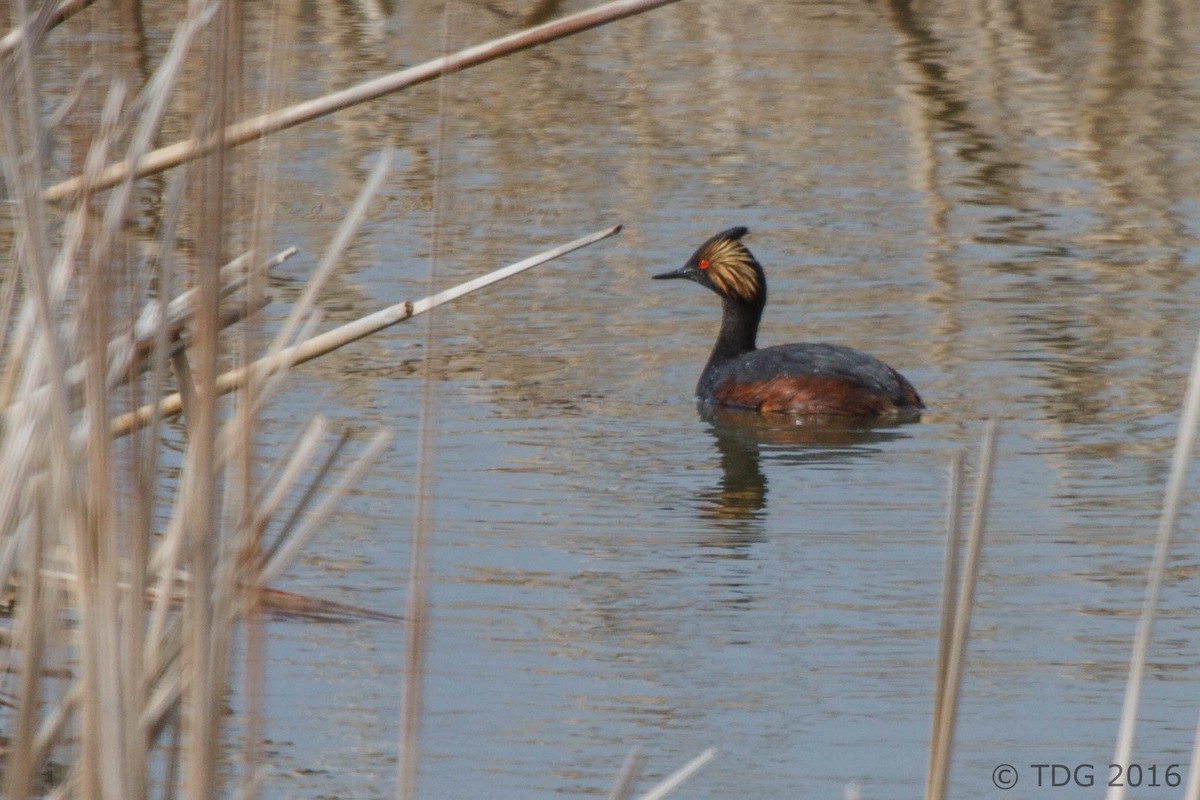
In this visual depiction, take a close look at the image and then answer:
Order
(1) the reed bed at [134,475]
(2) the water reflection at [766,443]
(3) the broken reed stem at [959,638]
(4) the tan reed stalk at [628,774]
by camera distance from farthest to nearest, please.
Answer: (2) the water reflection at [766,443] → (4) the tan reed stalk at [628,774] → (3) the broken reed stem at [959,638] → (1) the reed bed at [134,475]

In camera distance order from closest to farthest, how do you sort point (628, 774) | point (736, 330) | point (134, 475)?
point (134, 475)
point (628, 774)
point (736, 330)

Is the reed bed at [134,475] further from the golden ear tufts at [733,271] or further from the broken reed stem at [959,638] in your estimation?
the golden ear tufts at [733,271]

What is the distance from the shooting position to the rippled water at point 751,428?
17.3 feet

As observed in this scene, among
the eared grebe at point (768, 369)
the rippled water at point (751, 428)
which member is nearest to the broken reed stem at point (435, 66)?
the rippled water at point (751, 428)

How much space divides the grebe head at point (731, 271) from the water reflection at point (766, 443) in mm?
838

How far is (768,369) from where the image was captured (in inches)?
360

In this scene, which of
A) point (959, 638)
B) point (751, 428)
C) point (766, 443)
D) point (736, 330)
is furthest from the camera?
point (736, 330)

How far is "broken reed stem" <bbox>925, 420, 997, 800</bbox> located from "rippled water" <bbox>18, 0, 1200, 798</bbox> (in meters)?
0.78

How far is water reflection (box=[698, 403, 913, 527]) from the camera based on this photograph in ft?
25.6

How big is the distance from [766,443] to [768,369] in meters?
0.47

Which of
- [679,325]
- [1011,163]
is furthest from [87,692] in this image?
[1011,163]

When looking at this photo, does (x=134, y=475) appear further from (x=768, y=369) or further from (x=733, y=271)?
(x=733, y=271)

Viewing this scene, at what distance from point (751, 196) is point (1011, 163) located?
7.42ft

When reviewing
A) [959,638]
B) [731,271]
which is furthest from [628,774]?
[731,271]
